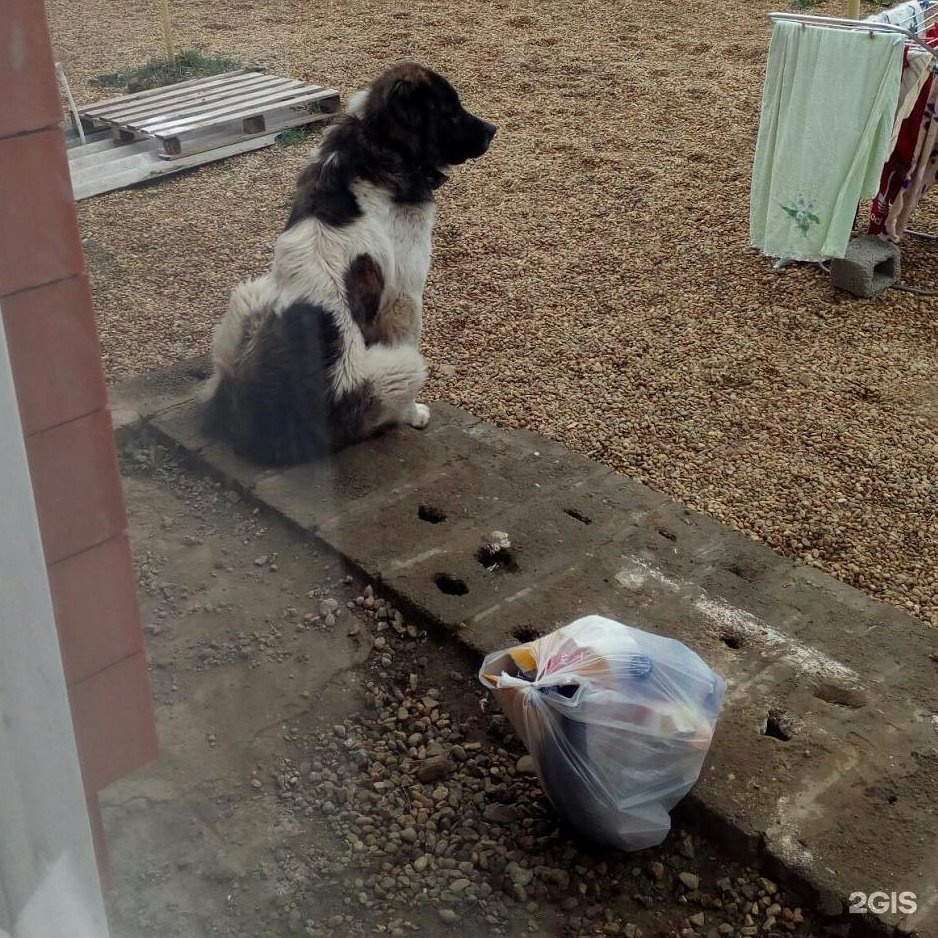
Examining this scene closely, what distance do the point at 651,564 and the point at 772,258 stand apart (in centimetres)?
247

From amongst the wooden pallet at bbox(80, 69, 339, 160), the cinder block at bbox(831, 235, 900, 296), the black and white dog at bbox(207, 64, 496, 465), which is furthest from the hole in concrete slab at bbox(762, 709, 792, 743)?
the wooden pallet at bbox(80, 69, 339, 160)

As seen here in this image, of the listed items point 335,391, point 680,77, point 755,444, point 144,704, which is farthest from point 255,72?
point 144,704

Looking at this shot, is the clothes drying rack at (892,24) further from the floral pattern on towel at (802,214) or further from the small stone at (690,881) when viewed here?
the small stone at (690,881)

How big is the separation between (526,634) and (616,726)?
1.96 feet

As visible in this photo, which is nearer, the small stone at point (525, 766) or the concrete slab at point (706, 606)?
the concrete slab at point (706, 606)

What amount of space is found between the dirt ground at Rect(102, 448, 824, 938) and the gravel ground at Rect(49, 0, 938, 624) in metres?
0.78

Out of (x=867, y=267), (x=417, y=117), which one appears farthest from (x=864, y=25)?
(x=417, y=117)

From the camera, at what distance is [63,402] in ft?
3.98

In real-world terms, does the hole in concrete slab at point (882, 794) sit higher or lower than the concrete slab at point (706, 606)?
lower

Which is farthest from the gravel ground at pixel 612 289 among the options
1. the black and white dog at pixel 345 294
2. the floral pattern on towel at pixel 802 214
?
the black and white dog at pixel 345 294

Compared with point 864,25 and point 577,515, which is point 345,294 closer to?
point 577,515

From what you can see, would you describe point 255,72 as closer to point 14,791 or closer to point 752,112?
point 752,112

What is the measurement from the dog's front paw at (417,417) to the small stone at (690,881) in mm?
1725

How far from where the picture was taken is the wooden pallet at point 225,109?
475 centimetres
